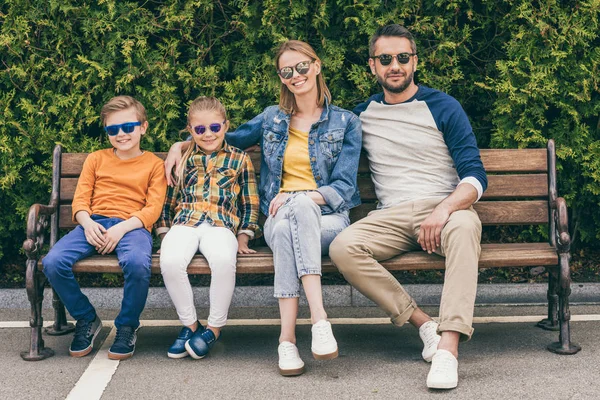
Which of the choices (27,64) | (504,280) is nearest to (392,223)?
(504,280)

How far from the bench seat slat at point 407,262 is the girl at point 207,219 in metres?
0.07

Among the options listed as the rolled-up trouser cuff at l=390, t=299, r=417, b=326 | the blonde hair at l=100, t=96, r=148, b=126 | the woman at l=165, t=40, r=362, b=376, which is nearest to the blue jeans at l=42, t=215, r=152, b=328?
the woman at l=165, t=40, r=362, b=376

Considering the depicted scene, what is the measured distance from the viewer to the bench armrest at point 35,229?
14.0 feet

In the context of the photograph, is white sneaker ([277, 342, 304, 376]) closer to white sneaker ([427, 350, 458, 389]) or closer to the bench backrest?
white sneaker ([427, 350, 458, 389])

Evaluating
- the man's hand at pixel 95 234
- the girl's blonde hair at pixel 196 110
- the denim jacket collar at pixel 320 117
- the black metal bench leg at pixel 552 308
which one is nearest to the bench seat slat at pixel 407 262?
the man's hand at pixel 95 234

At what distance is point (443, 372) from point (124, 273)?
1823 mm

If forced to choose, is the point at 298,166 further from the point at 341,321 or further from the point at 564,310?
the point at 564,310

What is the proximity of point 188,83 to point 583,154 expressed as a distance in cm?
292

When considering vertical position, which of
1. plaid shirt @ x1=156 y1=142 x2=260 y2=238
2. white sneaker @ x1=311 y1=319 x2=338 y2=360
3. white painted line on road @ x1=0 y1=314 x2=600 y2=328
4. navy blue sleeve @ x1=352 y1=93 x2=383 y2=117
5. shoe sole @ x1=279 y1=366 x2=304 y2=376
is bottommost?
white painted line on road @ x1=0 y1=314 x2=600 y2=328

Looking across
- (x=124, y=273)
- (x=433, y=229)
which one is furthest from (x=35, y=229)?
(x=433, y=229)

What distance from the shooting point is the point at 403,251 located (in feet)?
14.2

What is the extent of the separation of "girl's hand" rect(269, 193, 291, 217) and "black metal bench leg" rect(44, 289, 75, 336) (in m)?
1.51

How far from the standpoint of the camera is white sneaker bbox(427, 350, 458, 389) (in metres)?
3.61

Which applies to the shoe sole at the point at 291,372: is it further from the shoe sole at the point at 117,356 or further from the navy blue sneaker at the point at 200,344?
the shoe sole at the point at 117,356
